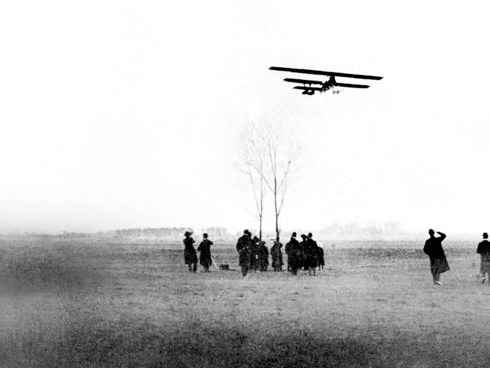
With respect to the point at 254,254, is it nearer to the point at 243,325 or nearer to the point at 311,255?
the point at 311,255

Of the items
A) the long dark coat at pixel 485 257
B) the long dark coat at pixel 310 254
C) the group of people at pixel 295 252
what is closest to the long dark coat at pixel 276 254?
the group of people at pixel 295 252

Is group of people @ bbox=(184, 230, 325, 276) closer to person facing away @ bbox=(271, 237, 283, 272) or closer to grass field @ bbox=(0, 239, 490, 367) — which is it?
person facing away @ bbox=(271, 237, 283, 272)

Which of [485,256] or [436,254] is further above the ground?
[436,254]

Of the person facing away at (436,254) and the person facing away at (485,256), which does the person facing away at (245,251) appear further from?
the person facing away at (485,256)

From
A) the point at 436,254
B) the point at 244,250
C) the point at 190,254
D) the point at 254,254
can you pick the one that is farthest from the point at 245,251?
the point at 436,254

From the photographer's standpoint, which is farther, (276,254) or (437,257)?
(276,254)

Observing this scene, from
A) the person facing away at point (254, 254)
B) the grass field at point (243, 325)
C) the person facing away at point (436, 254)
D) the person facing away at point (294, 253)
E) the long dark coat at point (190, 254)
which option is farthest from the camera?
the long dark coat at point (190, 254)

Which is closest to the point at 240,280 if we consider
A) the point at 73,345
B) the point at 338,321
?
the point at 338,321

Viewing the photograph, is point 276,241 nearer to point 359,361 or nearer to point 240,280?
point 240,280
